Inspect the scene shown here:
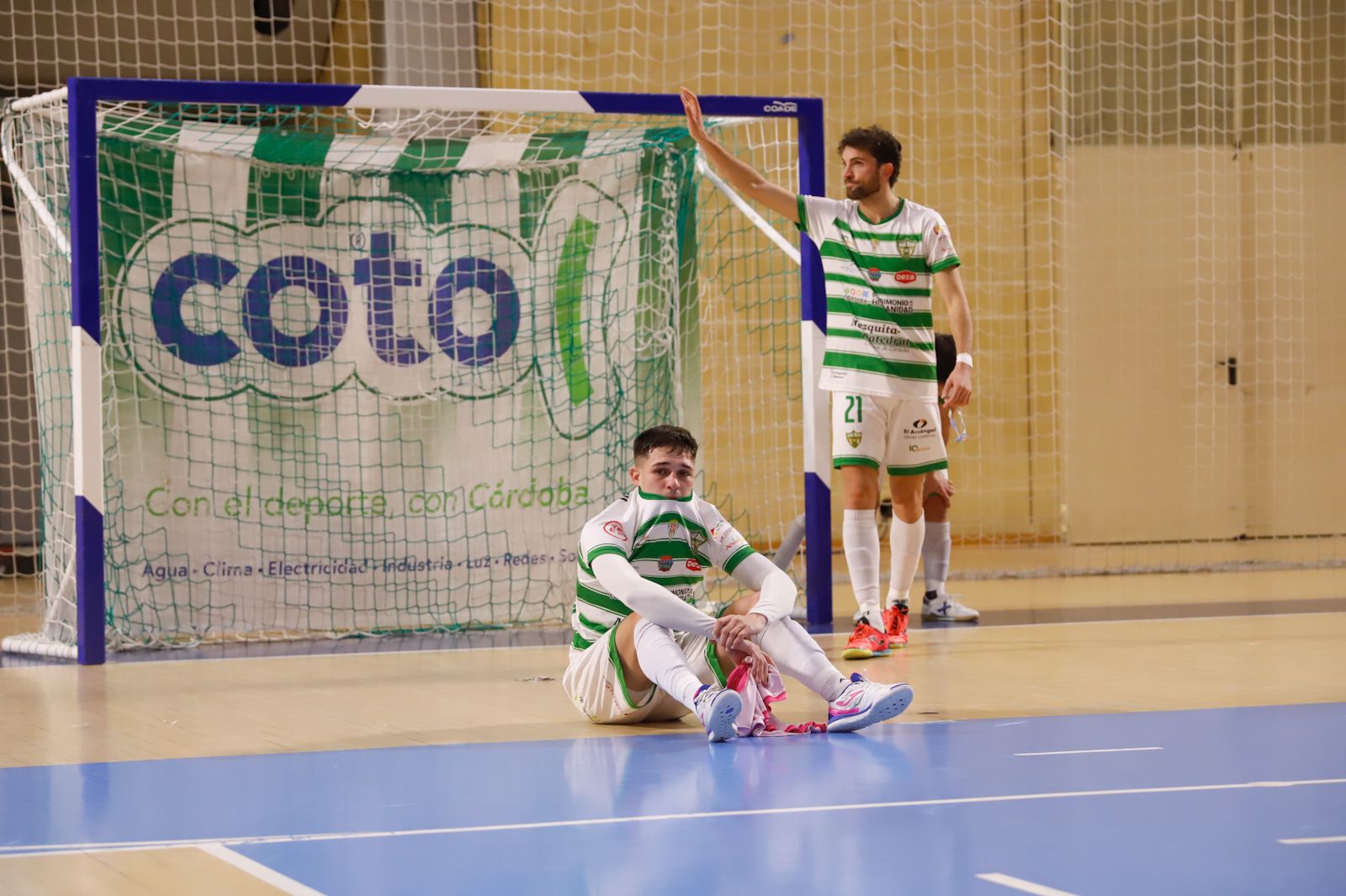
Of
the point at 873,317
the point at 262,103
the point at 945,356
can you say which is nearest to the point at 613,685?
the point at 873,317

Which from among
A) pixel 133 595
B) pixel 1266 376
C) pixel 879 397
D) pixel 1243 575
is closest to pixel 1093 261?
pixel 1266 376

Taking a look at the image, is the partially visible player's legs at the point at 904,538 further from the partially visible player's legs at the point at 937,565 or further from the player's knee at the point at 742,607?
the player's knee at the point at 742,607

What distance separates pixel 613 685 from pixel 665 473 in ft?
1.86

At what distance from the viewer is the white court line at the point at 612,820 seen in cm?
286

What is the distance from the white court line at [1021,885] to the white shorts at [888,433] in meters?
3.30

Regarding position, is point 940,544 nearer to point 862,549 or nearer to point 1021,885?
point 862,549

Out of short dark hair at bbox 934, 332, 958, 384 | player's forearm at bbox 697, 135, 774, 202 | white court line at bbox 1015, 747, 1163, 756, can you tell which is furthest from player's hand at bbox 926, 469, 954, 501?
white court line at bbox 1015, 747, 1163, 756

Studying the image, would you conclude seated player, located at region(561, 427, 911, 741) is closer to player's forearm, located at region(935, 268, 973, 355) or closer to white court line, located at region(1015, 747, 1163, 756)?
white court line, located at region(1015, 747, 1163, 756)

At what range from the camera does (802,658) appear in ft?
13.1

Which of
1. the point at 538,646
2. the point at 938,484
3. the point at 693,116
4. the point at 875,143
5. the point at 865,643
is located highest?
the point at 693,116

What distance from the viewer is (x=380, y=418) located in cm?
680

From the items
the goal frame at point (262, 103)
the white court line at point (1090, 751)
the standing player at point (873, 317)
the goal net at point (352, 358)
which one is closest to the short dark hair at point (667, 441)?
the white court line at point (1090, 751)

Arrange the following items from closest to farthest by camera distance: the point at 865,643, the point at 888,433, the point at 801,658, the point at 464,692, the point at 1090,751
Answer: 1. the point at 1090,751
2. the point at 801,658
3. the point at 464,692
4. the point at 865,643
5. the point at 888,433

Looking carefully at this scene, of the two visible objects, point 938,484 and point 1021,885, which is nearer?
point 1021,885
